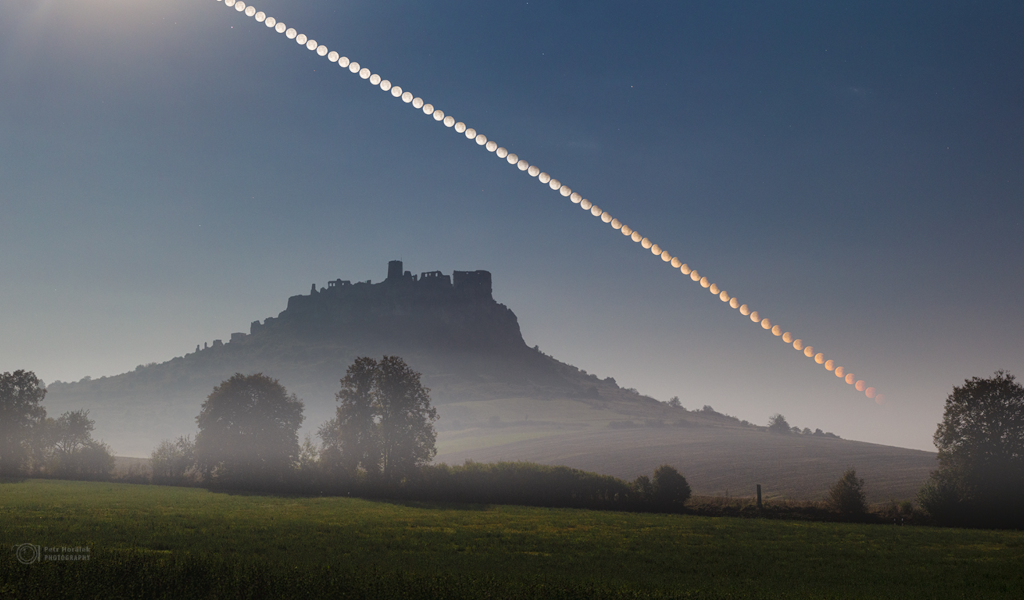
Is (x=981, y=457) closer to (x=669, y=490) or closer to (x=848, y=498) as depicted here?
(x=848, y=498)

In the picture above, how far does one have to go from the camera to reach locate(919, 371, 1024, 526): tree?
142 feet

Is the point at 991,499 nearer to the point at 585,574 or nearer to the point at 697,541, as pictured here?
the point at 697,541

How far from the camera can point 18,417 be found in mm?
75062

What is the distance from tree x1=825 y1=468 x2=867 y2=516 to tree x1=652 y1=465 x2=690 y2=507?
11.1 m

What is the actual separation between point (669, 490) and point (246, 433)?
44.0 meters

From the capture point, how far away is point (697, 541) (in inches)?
1256

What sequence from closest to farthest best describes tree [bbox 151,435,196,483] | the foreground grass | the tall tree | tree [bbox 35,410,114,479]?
the foreground grass → the tall tree → tree [bbox 151,435,196,483] → tree [bbox 35,410,114,479]

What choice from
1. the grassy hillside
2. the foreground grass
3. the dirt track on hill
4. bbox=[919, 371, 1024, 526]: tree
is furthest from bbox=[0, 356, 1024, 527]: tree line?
the grassy hillside

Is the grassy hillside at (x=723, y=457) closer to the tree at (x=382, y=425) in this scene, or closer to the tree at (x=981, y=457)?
the tree at (x=981, y=457)

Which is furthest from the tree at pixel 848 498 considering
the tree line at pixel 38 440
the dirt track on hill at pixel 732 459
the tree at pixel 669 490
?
the tree line at pixel 38 440

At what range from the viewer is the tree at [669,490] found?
165ft

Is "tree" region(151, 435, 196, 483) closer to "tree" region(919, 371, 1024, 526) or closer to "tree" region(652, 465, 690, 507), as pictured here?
"tree" region(652, 465, 690, 507)

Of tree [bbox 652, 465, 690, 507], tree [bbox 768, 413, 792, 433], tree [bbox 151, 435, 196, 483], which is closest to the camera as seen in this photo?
tree [bbox 652, 465, 690, 507]

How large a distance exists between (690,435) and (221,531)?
6056 inches
